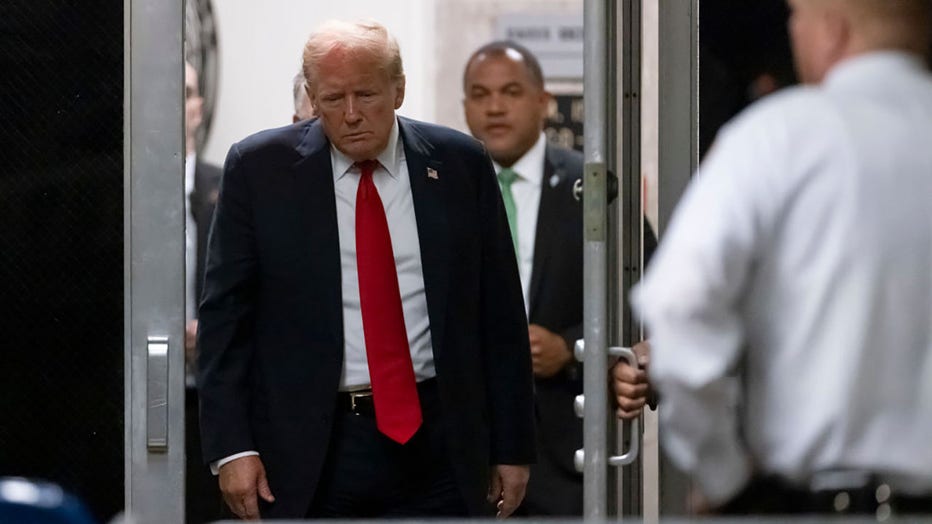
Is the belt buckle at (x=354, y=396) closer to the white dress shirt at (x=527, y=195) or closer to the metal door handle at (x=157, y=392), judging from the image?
the metal door handle at (x=157, y=392)

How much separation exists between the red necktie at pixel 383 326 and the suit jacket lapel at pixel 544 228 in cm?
160

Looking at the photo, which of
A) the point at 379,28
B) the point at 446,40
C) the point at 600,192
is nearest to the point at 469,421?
the point at 600,192

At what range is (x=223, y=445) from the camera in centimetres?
343

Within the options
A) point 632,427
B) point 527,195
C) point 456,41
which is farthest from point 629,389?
point 456,41

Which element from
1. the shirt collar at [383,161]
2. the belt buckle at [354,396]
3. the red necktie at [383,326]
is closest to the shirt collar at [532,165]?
the shirt collar at [383,161]

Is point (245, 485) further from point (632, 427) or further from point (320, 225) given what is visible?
Answer: point (632, 427)

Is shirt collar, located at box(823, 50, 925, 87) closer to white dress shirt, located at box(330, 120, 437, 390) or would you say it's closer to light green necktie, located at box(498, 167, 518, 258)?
white dress shirt, located at box(330, 120, 437, 390)

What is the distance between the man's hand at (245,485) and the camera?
135 inches

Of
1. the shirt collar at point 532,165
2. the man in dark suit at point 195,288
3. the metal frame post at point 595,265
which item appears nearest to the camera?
the metal frame post at point 595,265

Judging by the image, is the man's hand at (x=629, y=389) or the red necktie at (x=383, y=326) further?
the red necktie at (x=383, y=326)

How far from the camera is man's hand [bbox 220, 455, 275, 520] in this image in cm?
344

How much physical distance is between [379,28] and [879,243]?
1.78m

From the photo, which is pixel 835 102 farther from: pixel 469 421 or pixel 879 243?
pixel 469 421

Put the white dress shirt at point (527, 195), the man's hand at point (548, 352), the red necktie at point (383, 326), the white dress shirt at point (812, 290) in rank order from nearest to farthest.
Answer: the white dress shirt at point (812, 290)
the red necktie at point (383, 326)
the man's hand at point (548, 352)
the white dress shirt at point (527, 195)
